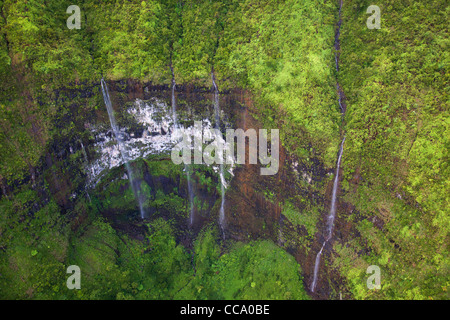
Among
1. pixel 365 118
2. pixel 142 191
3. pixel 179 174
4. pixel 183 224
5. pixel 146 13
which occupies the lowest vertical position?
pixel 183 224

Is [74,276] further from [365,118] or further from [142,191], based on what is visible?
[365,118]

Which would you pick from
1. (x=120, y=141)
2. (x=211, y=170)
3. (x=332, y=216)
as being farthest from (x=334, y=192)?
(x=120, y=141)

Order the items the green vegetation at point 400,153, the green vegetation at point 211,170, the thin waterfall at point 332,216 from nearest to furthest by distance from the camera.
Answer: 1. the green vegetation at point 400,153
2. the green vegetation at point 211,170
3. the thin waterfall at point 332,216

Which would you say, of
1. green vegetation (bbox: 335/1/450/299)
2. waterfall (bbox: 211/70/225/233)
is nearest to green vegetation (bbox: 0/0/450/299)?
green vegetation (bbox: 335/1/450/299)

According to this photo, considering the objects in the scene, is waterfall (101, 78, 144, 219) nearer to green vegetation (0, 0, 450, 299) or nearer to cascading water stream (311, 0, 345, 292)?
green vegetation (0, 0, 450, 299)

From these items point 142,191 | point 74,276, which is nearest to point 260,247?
point 142,191

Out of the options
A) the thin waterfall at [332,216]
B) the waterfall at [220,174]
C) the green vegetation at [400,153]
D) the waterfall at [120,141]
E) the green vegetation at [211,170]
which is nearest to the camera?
the green vegetation at [400,153]

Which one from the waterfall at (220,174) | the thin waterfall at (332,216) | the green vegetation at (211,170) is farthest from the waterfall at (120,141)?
the thin waterfall at (332,216)

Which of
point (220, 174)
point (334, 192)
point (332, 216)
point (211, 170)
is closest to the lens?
point (334, 192)

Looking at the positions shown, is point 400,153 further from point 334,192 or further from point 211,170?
point 211,170

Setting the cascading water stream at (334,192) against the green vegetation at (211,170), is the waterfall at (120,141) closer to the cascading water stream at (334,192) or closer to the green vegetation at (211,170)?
the green vegetation at (211,170)

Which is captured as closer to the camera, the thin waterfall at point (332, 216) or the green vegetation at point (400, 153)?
the green vegetation at point (400, 153)
